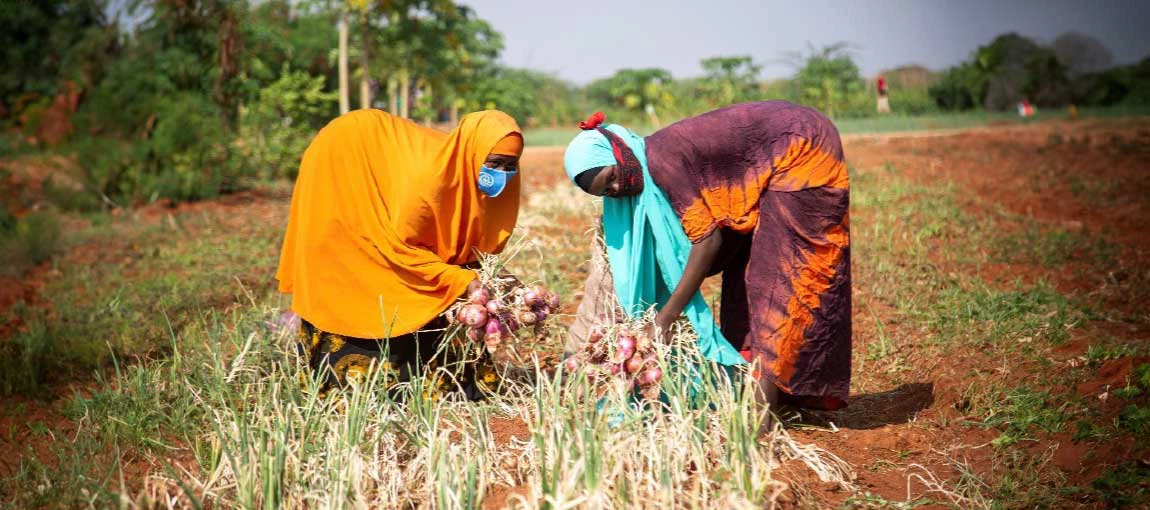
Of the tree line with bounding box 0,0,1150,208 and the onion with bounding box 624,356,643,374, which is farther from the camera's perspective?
the tree line with bounding box 0,0,1150,208

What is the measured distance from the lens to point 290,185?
1194 centimetres

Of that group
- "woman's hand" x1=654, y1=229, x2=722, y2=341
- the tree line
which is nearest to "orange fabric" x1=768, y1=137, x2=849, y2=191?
"woman's hand" x1=654, y1=229, x2=722, y2=341

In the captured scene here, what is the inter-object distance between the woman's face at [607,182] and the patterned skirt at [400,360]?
3.04ft

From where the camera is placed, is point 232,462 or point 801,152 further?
point 801,152

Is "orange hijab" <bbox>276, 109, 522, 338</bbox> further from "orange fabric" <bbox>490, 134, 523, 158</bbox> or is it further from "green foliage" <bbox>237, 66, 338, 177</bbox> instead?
"green foliage" <bbox>237, 66, 338, 177</bbox>

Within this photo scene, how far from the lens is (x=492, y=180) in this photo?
4.05 metres

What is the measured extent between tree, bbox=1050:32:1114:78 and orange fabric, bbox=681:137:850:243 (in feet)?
58.6

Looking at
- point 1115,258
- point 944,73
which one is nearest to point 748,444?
point 1115,258

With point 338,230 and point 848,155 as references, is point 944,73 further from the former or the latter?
point 338,230

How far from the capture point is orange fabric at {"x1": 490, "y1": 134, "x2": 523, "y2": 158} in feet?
13.1

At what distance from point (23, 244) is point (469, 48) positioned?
11513 millimetres

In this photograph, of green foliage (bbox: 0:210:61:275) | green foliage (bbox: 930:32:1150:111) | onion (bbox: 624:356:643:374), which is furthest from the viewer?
green foliage (bbox: 930:32:1150:111)

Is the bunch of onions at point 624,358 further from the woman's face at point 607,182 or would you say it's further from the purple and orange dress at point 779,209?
the woman's face at point 607,182

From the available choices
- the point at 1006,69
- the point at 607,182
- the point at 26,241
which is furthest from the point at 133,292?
the point at 1006,69
